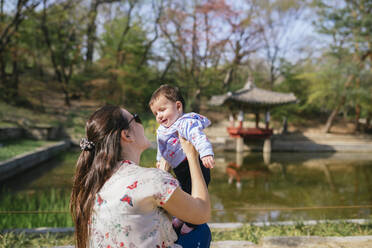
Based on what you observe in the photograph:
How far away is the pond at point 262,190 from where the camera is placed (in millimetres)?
4664

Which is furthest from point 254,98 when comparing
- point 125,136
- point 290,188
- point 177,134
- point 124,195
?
point 124,195

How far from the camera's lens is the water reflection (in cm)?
504

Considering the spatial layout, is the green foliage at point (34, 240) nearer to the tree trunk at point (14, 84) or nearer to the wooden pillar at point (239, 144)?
the wooden pillar at point (239, 144)

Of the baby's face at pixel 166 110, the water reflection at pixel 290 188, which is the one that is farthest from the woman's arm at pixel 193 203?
the water reflection at pixel 290 188

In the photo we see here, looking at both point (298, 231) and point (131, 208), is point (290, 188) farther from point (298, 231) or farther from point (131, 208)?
point (131, 208)

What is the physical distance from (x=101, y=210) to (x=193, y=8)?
17.9 metres

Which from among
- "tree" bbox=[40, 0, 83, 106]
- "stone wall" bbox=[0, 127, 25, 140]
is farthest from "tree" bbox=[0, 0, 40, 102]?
"stone wall" bbox=[0, 127, 25, 140]

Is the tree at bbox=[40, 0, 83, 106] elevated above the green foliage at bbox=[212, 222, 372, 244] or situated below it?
above

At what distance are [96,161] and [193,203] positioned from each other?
39cm

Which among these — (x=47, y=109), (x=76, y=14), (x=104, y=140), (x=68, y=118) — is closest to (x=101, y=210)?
(x=104, y=140)

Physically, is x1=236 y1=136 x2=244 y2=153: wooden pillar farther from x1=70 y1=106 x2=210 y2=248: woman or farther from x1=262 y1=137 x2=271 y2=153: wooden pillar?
x1=70 y1=106 x2=210 y2=248: woman

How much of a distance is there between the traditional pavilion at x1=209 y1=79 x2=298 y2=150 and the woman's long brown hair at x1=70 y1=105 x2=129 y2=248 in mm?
12861

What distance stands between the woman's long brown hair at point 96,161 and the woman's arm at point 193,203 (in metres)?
0.26

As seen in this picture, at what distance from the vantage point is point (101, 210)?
1.01m
